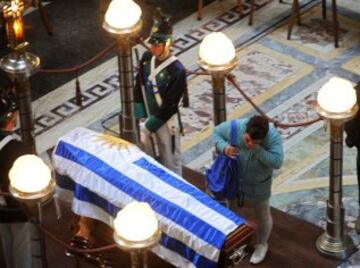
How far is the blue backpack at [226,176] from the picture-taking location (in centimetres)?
935

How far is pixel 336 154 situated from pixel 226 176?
870 mm

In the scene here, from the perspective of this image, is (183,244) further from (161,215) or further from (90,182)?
(90,182)

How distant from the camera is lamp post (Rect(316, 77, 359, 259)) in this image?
909 cm

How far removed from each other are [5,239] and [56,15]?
16.2ft

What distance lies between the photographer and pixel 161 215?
887 cm

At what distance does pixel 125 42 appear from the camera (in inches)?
394

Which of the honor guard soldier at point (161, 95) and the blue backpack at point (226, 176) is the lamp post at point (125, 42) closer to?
the honor guard soldier at point (161, 95)

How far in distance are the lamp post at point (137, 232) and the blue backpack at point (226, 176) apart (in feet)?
7.12

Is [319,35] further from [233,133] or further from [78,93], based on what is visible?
[233,133]

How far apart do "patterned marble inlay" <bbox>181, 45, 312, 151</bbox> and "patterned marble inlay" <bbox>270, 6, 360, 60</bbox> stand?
0.29 meters

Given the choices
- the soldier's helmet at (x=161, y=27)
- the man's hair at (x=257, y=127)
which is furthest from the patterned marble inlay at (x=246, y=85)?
the man's hair at (x=257, y=127)

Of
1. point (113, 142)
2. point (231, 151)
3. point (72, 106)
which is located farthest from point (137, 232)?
point (72, 106)

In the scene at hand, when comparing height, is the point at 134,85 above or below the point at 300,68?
above

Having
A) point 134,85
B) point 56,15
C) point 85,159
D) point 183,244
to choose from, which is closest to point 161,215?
point 183,244
